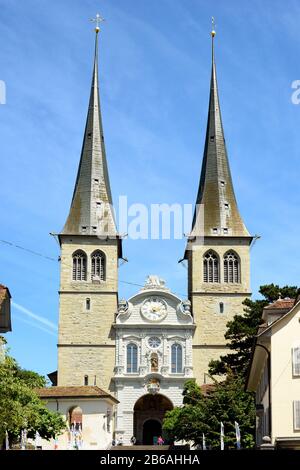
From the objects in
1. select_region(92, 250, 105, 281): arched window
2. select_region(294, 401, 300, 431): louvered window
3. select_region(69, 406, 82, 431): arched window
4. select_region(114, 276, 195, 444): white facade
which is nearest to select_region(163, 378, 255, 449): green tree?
select_region(69, 406, 82, 431): arched window

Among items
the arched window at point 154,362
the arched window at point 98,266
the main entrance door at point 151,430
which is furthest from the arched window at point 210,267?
the main entrance door at point 151,430

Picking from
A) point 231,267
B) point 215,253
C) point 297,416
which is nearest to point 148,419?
point 231,267

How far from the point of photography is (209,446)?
1497 inches

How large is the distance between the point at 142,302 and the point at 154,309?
128cm

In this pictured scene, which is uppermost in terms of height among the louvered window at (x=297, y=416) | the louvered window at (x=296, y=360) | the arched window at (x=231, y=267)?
the arched window at (x=231, y=267)

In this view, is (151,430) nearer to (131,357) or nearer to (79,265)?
(131,357)

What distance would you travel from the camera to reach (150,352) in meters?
76.2

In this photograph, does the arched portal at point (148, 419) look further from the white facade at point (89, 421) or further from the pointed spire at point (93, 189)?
the white facade at point (89, 421)

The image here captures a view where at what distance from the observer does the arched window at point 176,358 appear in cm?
7556

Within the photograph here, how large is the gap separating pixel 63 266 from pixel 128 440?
17.0m

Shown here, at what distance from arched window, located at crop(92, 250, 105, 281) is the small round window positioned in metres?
7.06

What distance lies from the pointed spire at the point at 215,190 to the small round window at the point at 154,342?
10.8 meters

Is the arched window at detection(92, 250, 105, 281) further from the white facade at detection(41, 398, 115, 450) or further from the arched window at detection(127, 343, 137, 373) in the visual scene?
the white facade at detection(41, 398, 115, 450)
